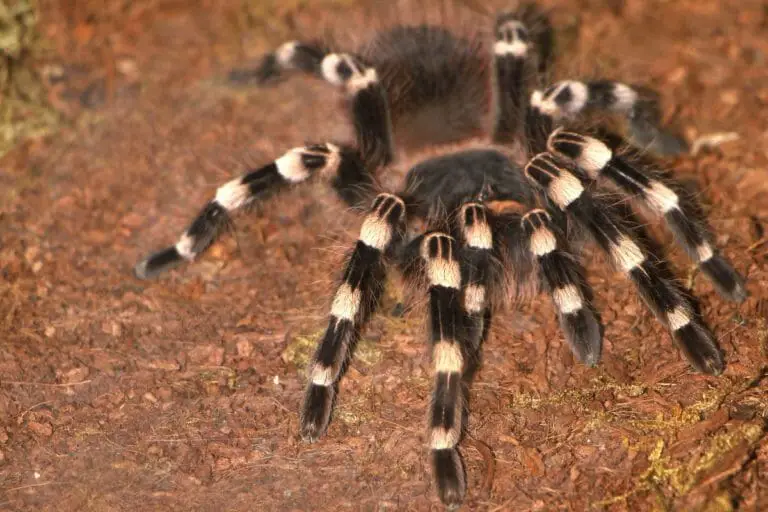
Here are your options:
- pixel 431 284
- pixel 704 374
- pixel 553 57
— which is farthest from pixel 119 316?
pixel 553 57

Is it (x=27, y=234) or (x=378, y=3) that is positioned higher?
(x=378, y=3)

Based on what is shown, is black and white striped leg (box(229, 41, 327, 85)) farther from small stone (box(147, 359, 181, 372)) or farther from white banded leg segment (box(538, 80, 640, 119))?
small stone (box(147, 359, 181, 372))

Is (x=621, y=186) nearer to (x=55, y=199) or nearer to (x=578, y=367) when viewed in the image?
(x=578, y=367)

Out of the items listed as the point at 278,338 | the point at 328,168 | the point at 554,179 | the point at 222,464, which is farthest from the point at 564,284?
the point at 222,464

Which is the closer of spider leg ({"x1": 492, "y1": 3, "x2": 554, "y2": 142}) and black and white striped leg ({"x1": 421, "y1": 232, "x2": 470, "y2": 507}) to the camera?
black and white striped leg ({"x1": 421, "y1": 232, "x2": 470, "y2": 507})

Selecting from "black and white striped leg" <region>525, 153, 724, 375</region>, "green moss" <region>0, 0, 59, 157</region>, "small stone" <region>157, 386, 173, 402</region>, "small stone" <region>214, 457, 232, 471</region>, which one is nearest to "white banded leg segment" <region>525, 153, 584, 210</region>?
"black and white striped leg" <region>525, 153, 724, 375</region>
